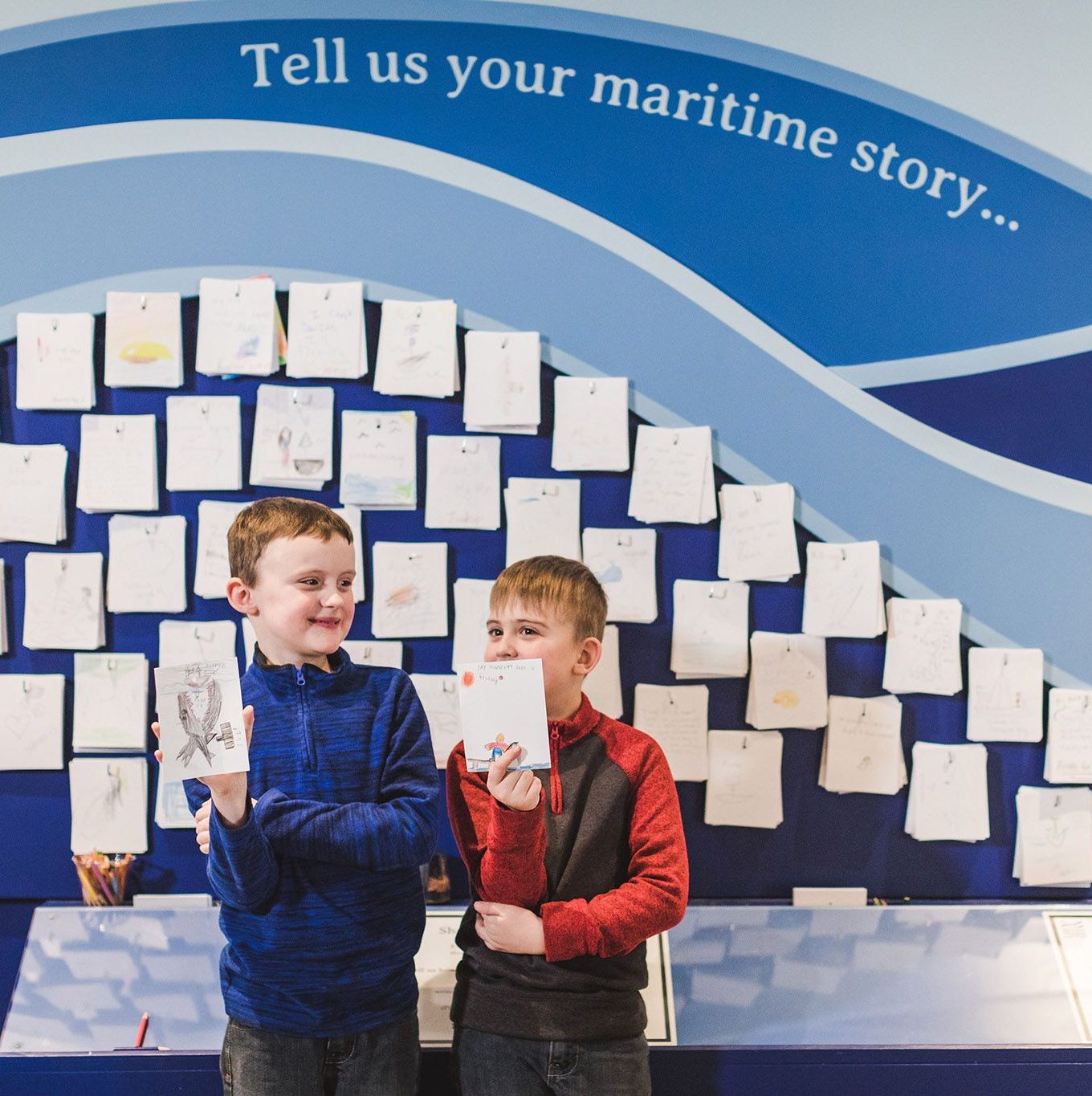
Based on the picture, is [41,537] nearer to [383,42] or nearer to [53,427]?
[53,427]

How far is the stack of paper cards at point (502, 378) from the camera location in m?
2.24

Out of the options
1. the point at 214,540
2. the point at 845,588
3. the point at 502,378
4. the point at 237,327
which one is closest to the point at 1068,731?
the point at 845,588

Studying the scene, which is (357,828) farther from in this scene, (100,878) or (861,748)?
(861,748)

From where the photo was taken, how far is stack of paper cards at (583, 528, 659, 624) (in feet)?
7.42

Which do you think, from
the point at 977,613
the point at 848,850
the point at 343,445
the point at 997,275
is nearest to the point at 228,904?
the point at 343,445

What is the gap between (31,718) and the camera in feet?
7.40

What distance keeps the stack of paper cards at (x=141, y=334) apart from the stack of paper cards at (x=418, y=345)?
43 cm

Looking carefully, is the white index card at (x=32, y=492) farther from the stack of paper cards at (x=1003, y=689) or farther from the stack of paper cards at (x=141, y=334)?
the stack of paper cards at (x=1003, y=689)

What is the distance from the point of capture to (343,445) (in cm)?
224

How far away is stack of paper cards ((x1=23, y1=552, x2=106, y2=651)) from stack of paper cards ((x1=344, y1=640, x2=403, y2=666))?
0.54 m

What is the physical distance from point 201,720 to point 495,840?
1.58ft

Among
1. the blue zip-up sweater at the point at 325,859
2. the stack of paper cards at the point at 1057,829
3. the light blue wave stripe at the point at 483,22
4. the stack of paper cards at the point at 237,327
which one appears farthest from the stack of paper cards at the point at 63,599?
the stack of paper cards at the point at 1057,829

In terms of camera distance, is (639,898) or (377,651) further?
(377,651)

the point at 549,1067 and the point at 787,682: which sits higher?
the point at 787,682
